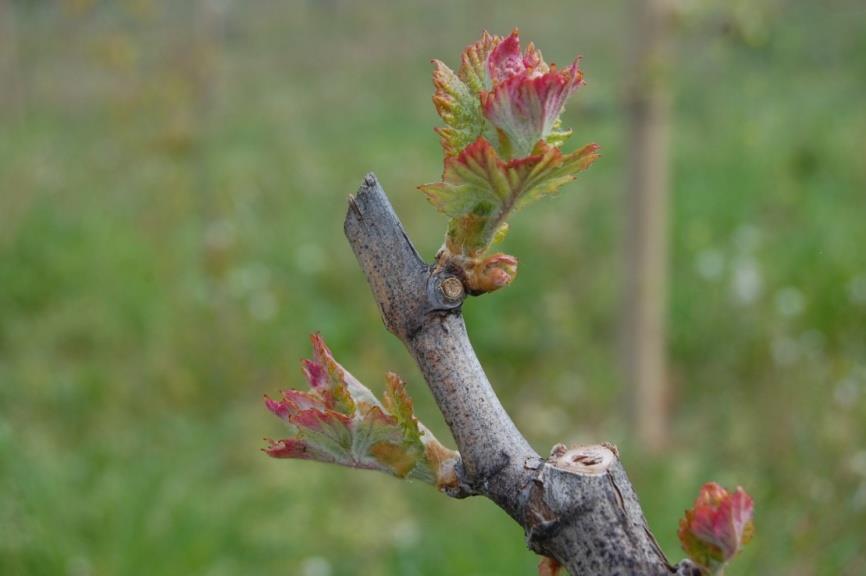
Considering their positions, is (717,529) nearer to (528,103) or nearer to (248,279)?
(528,103)

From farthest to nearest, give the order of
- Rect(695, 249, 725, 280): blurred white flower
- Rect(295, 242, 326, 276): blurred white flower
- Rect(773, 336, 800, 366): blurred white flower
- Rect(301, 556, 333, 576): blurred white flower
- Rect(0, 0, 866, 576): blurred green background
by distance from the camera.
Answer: Rect(295, 242, 326, 276): blurred white flower
Rect(695, 249, 725, 280): blurred white flower
Rect(773, 336, 800, 366): blurred white flower
Rect(0, 0, 866, 576): blurred green background
Rect(301, 556, 333, 576): blurred white flower

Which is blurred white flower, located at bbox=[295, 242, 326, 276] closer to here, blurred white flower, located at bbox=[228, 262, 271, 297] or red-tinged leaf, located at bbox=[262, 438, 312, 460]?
blurred white flower, located at bbox=[228, 262, 271, 297]

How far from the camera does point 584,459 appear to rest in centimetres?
59

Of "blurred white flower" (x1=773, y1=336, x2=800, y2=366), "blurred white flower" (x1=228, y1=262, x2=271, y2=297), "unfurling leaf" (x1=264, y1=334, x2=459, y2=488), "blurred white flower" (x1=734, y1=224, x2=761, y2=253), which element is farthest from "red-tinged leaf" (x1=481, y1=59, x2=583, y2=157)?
"blurred white flower" (x1=734, y1=224, x2=761, y2=253)

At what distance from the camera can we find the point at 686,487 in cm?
344

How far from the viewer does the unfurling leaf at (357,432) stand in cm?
63

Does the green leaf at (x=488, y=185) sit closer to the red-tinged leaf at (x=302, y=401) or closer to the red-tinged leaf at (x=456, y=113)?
the red-tinged leaf at (x=456, y=113)

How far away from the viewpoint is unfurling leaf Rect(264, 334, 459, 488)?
2.08 ft

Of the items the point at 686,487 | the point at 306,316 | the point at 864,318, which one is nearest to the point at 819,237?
the point at 864,318

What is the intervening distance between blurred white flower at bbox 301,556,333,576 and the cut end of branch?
2.69m

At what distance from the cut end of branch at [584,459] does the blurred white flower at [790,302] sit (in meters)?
4.19

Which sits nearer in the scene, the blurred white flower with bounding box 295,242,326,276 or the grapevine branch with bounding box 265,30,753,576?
the grapevine branch with bounding box 265,30,753,576

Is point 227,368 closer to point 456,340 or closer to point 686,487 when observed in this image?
point 686,487

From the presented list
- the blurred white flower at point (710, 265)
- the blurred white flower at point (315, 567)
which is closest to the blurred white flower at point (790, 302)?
the blurred white flower at point (710, 265)
